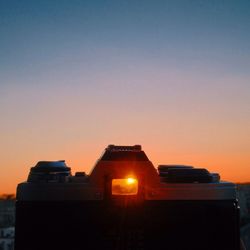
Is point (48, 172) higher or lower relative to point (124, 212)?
higher

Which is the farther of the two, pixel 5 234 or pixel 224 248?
pixel 5 234

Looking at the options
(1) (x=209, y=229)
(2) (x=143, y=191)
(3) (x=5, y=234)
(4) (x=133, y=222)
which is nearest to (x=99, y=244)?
(4) (x=133, y=222)

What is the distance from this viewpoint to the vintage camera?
15.3 feet

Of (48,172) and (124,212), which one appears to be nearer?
(124,212)

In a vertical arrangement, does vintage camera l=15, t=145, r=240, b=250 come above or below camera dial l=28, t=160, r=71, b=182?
below

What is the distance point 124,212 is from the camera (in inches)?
186

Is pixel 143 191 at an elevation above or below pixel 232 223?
above

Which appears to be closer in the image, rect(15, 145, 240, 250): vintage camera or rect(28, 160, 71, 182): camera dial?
rect(15, 145, 240, 250): vintage camera

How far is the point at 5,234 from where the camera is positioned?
47.9 m

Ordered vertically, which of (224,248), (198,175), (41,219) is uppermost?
(198,175)

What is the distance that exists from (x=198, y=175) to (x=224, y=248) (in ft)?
2.72

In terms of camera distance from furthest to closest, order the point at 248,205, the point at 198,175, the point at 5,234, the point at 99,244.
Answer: the point at 248,205
the point at 5,234
the point at 198,175
the point at 99,244

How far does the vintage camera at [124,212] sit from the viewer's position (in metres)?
4.66

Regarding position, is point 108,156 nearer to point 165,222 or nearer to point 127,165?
point 127,165
